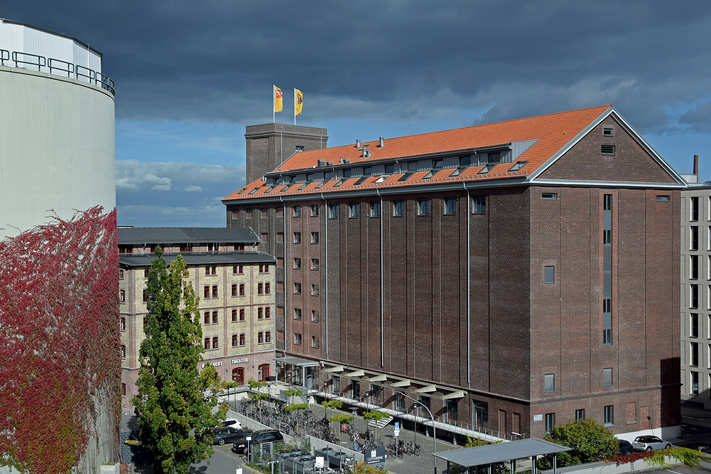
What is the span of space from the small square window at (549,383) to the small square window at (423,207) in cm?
1611

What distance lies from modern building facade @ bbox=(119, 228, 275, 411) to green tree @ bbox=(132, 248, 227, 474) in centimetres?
2619

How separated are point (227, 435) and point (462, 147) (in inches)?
1193

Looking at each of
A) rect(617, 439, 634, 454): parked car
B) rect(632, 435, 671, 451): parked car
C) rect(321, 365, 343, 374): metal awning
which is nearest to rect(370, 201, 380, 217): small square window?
rect(321, 365, 343, 374): metal awning

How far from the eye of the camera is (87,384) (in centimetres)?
3519

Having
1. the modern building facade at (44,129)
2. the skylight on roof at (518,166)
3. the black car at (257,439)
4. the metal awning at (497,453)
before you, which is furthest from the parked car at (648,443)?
the modern building facade at (44,129)

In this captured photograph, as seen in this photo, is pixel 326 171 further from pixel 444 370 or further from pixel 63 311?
pixel 63 311

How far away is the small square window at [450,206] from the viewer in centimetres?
5747

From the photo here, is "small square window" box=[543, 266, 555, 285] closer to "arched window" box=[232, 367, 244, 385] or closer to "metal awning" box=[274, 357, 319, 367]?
"metal awning" box=[274, 357, 319, 367]

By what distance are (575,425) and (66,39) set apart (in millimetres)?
35938

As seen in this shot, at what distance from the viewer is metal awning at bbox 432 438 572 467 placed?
37.9 m

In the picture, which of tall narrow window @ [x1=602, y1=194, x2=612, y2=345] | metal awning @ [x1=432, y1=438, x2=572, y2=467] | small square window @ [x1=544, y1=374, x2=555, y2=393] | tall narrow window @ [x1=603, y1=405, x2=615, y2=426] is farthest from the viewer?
tall narrow window @ [x1=602, y1=194, x2=612, y2=345]

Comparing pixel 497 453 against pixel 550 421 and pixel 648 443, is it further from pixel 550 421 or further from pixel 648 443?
pixel 648 443

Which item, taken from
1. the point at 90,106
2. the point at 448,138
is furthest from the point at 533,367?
the point at 90,106

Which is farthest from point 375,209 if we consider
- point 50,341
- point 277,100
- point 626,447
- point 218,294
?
point 50,341
